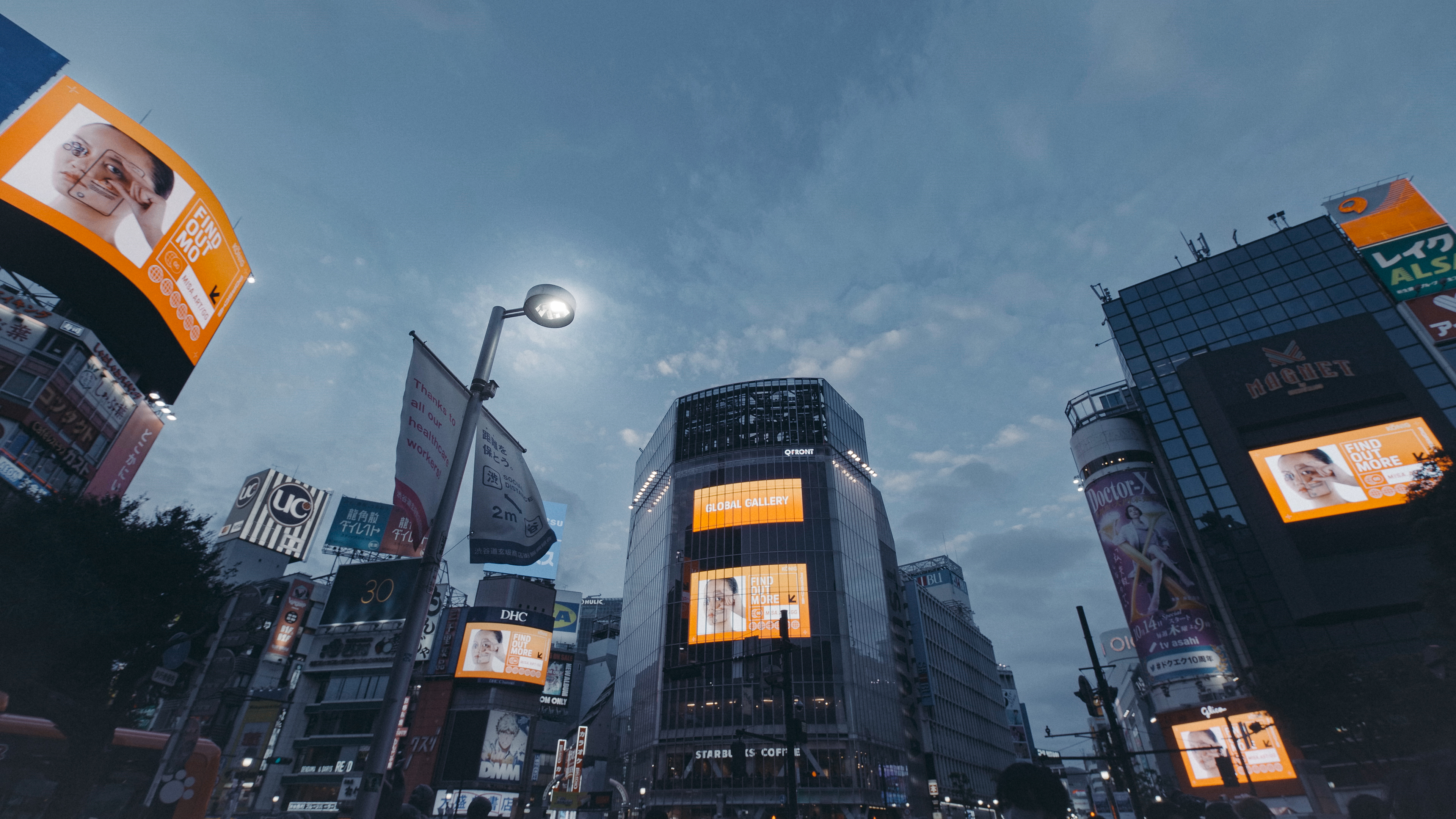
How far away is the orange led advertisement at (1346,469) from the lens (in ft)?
133

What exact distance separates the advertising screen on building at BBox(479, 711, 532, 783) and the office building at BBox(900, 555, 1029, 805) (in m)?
42.9

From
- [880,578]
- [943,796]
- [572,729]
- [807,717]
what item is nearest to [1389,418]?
[880,578]

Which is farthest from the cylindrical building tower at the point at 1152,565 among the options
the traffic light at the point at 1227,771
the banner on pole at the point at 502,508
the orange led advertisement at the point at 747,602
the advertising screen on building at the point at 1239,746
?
the banner on pole at the point at 502,508

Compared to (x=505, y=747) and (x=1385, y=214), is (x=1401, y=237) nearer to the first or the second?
(x=1385, y=214)

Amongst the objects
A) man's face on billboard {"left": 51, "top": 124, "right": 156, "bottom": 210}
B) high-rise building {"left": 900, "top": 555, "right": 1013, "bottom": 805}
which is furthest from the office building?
man's face on billboard {"left": 51, "top": 124, "right": 156, "bottom": 210}

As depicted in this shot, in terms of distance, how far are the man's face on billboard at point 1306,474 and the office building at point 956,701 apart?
41.8 meters

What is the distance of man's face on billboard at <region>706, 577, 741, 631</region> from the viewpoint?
5891 centimetres

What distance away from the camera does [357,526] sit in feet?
232

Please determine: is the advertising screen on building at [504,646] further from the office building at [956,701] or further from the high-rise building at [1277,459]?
the high-rise building at [1277,459]

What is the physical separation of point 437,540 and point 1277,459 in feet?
189

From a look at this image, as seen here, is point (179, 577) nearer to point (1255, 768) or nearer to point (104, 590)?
point (104, 590)

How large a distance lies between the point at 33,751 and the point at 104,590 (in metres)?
9.02

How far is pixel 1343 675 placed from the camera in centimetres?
3219

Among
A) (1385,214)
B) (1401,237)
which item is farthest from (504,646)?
(1385,214)
